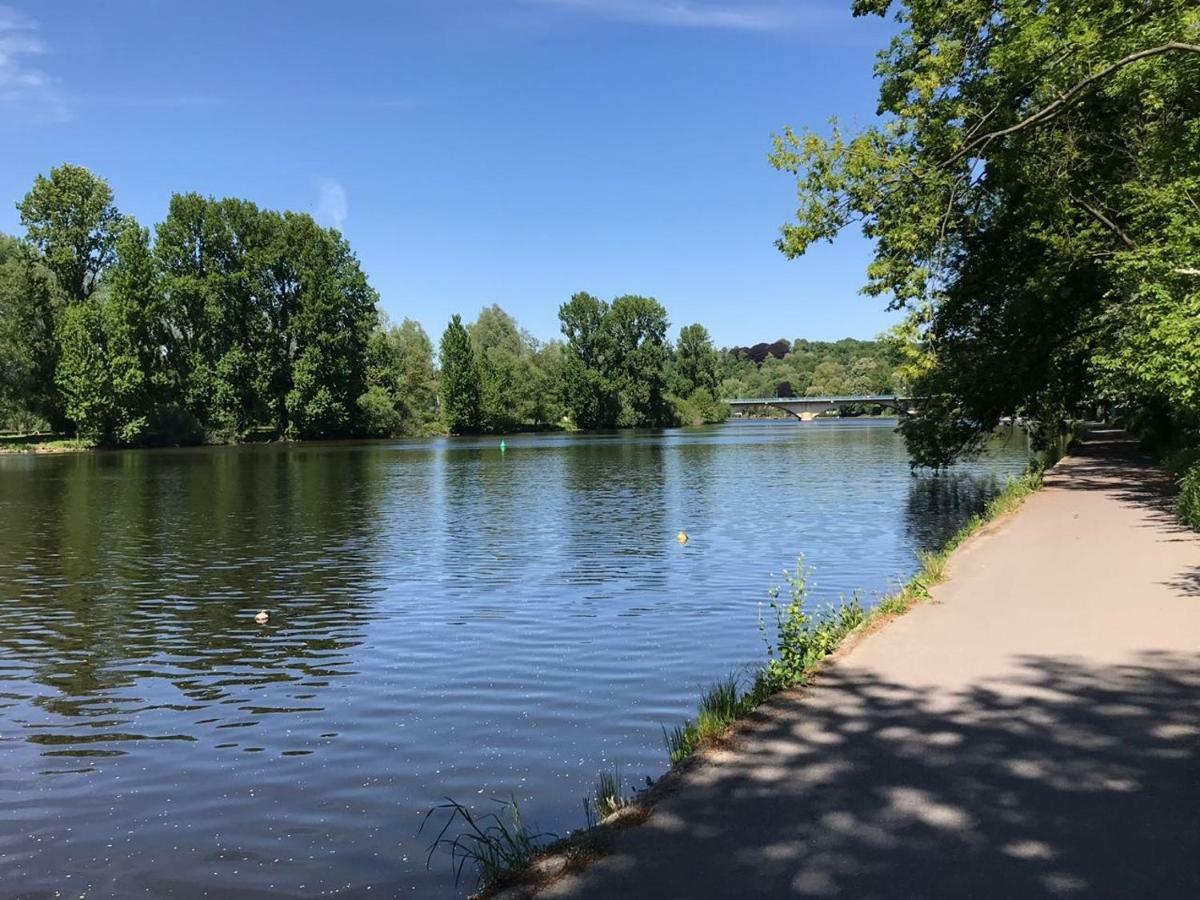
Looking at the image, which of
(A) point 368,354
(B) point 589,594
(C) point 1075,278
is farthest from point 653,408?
(B) point 589,594

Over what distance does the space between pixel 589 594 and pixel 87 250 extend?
79.0 metres

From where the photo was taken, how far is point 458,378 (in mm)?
108500

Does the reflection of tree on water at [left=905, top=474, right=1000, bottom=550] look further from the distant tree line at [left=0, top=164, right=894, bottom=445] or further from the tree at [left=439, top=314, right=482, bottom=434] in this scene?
the tree at [left=439, top=314, right=482, bottom=434]

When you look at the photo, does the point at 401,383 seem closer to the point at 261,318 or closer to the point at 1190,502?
the point at 261,318

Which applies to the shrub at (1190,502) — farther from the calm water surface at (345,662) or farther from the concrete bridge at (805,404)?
the concrete bridge at (805,404)

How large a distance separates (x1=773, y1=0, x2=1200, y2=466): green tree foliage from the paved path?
782 centimetres

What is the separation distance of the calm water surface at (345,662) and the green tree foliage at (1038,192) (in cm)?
546

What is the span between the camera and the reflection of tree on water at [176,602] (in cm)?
1056

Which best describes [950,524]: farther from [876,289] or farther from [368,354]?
[368,354]

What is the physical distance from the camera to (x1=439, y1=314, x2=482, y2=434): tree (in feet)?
355

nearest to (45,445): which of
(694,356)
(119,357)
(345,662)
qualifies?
(119,357)

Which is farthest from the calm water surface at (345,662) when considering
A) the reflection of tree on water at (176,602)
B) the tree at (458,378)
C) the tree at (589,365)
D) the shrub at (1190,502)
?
the tree at (589,365)

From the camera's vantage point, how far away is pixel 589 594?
1620 cm

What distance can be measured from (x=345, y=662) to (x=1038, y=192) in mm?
18329
